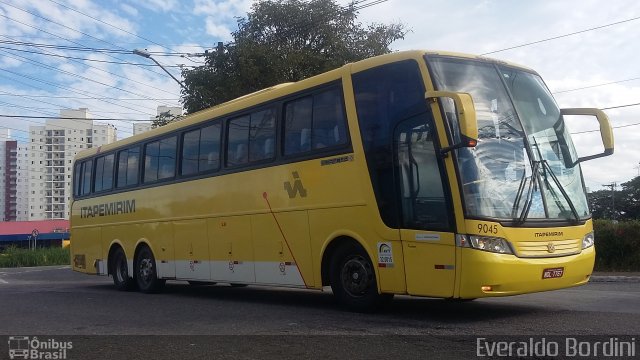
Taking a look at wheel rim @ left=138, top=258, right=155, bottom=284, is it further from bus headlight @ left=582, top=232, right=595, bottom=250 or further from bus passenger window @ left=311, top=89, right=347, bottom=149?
bus headlight @ left=582, top=232, right=595, bottom=250

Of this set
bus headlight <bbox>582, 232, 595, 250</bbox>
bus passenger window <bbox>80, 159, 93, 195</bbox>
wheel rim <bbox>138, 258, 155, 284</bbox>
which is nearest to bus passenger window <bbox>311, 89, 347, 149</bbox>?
bus headlight <bbox>582, 232, 595, 250</bbox>

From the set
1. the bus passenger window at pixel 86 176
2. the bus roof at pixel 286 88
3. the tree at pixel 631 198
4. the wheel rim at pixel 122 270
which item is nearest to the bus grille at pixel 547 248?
the bus roof at pixel 286 88

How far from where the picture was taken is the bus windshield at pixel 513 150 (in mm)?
7695

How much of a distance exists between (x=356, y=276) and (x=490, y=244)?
218cm

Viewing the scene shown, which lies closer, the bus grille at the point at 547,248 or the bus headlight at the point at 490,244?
the bus headlight at the point at 490,244

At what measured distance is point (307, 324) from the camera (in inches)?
317

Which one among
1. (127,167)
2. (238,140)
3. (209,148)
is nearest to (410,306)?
(238,140)

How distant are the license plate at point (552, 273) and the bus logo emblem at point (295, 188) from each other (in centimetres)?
368

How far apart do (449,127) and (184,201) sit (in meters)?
6.86

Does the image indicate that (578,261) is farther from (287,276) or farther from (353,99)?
(287,276)

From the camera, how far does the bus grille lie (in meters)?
7.64

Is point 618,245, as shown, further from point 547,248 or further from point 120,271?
point 120,271

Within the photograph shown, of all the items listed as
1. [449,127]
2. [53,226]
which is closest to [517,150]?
[449,127]

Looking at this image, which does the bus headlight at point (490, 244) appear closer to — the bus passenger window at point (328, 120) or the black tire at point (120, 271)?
the bus passenger window at point (328, 120)
